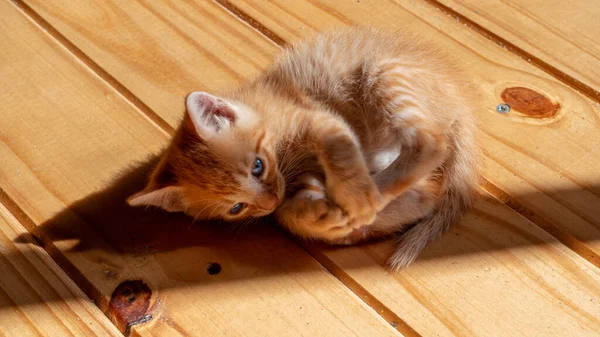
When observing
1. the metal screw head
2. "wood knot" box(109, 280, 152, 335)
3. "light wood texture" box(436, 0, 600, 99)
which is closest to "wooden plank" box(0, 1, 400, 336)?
"wood knot" box(109, 280, 152, 335)

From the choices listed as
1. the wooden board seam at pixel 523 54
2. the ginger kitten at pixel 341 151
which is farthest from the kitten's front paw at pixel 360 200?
the wooden board seam at pixel 523 54

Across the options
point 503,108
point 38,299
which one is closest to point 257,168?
point 38,299

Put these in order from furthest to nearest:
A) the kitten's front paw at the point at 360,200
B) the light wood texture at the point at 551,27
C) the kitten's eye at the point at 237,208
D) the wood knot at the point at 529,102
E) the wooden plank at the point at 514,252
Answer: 1. the light wood texture at the point at 551,27
2. the wood knot at the point at 529,102
3. the kitten's eye at the point at 237,208
4. the kitten's front paw at the point at 360,200
5. the wooden plank at the point at 514,252

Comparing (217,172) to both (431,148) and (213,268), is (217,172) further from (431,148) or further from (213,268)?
(431,148)

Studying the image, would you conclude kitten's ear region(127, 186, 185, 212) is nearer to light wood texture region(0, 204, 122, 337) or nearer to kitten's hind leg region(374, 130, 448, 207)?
light wood texture region(0, 204, 122, 337)

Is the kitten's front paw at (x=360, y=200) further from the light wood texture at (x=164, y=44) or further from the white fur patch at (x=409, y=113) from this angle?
the light wood texture at (x=164, y=44)

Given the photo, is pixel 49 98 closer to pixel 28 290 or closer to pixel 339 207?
pixel 28 290
